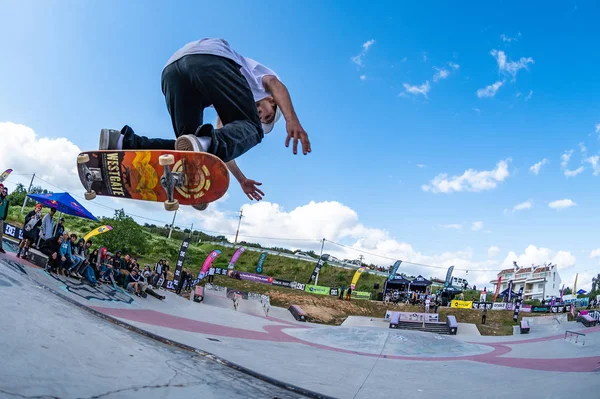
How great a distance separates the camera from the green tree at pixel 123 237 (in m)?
29.9

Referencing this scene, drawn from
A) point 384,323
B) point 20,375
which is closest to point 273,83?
point 20,375

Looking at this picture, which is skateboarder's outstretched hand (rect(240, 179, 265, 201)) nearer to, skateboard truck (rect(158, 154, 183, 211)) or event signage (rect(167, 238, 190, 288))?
skateboard truck (rect(158, 154, 183, 211))

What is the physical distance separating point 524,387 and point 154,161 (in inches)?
220

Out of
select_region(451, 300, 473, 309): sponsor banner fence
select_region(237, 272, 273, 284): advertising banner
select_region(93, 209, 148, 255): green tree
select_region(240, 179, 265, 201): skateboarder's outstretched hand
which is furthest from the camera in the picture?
select_region(237, 272, 273, 284): advertising banner

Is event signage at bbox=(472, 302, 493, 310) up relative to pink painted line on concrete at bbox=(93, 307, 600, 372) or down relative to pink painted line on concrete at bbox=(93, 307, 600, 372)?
up

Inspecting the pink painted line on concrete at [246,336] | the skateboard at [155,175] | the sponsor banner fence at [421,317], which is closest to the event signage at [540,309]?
the sponsor banner fence at [421,317]

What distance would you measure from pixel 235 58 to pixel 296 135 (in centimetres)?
99

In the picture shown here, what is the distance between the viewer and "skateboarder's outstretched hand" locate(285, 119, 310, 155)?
122 inches

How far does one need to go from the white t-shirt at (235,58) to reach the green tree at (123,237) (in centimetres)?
3003

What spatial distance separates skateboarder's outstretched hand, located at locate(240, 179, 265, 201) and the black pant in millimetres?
1257

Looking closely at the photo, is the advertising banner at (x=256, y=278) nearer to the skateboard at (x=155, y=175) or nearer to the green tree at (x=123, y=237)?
the green tree at (x=123, y=237)

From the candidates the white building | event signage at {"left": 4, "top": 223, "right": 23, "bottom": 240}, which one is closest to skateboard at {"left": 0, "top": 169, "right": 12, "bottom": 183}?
event signage at {"left": 4, "top": 223, "right": 23, "bottom": 240}

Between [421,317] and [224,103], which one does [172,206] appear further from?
[421,317]

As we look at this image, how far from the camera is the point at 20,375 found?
1755 millimetres
